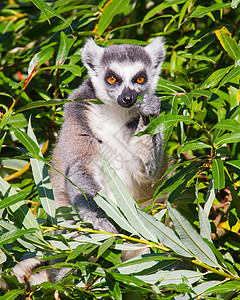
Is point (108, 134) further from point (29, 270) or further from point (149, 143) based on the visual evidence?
point (29, 270)

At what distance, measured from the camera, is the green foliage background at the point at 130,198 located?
2133 mm

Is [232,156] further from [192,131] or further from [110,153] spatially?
[110,153]

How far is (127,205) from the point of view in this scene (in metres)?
2.38

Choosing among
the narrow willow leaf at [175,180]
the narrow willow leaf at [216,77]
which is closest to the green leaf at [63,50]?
the narrow willow leaf at [216,77]

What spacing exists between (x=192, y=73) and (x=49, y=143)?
56.3 inches

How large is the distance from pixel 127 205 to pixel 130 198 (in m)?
0.04

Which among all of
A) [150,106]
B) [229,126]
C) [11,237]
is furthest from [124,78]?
[11,237]

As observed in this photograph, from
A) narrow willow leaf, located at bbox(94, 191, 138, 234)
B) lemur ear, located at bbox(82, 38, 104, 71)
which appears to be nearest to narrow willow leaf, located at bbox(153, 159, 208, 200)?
narrow willow leaf, located at bbox(94, 191, 138, 234)

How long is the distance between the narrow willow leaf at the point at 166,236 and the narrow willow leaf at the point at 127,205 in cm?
11

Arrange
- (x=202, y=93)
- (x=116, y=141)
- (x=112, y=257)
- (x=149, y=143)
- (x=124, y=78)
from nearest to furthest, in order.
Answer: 1. (x=112, y=257)
2. (x=202, y=93)
3. (x=149, y=143)
4. (x=116, y=141)
5. (x=124, y=78)

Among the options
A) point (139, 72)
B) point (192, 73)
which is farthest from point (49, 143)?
point (192, 73)

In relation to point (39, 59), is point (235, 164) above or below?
below

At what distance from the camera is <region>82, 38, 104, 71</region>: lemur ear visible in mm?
3611

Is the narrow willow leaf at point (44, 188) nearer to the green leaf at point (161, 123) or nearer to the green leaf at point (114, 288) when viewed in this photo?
the green leaf at point (114, 288)
